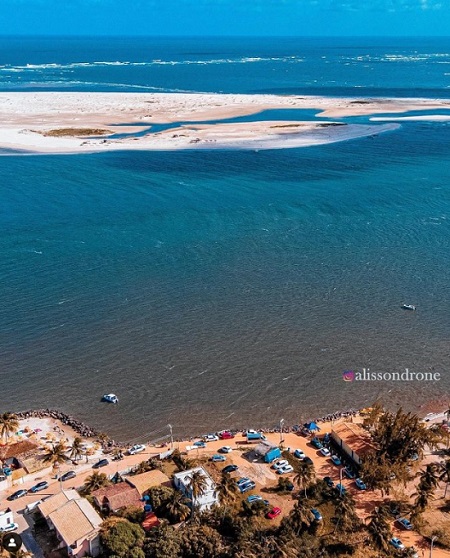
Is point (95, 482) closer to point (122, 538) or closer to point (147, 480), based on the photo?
point (147, 480)

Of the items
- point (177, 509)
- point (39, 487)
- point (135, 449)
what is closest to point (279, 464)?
point (177, 509)

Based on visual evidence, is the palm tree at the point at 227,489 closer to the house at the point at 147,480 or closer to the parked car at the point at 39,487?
the house at the point at 147,480

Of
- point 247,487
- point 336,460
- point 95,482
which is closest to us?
point 95,482

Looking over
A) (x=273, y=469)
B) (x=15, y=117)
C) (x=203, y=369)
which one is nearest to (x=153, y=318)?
(x=203, y=369)

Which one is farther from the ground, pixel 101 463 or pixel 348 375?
pixel 348 375

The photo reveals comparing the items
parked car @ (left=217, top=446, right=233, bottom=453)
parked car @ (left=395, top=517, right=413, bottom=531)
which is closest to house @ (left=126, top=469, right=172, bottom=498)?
parked car @ (left=217, top=446, right=233, bottom=453)

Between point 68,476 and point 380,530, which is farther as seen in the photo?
point 68,476

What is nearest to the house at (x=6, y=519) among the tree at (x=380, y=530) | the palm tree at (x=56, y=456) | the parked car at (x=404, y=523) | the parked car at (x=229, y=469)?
the palm tree at (x=56, y=456)
